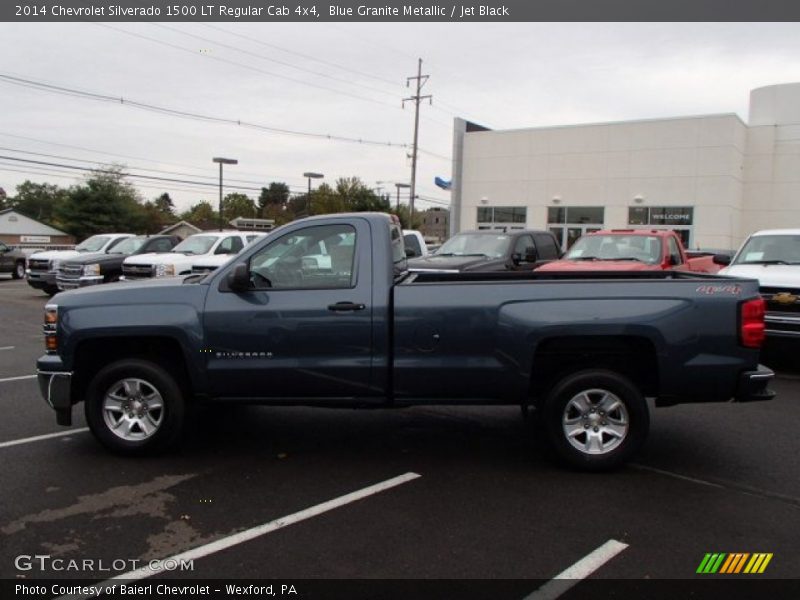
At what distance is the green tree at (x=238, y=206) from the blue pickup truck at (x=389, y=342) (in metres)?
114

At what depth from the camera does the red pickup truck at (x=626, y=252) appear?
10.5 meters

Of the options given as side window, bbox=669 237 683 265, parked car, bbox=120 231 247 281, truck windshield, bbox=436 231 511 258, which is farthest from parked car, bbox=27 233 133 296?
side window, bbox=669 237 683 265

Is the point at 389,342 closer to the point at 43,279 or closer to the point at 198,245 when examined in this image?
the point at 198,245

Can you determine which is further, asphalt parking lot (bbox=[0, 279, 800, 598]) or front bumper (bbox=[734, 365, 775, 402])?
front bumper (bbox=[734, 365, 775, 402])

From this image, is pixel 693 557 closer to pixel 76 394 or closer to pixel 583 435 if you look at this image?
pixel 583 435

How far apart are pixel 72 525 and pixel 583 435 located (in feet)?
11.7

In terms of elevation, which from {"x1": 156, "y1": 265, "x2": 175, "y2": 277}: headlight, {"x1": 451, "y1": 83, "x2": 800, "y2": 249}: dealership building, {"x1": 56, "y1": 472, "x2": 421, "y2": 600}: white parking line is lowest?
{"x1": 56, "y1": 472, "x2": 421, "y2": 600}: white parking line

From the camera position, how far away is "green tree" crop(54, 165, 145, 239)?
187 feet

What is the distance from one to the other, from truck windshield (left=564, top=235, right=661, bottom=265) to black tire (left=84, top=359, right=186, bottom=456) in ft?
25.2

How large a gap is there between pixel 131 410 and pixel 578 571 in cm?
361

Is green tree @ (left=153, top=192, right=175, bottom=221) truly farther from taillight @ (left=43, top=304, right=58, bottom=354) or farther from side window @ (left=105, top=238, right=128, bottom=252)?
taillight @ (left=43, top=304, right=58, bottom=354)

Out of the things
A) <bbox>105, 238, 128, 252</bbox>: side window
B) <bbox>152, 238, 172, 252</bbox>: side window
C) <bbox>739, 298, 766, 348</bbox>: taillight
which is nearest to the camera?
<bbox>739, 298, 766, 348</bbox>: taillight

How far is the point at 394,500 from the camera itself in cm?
455

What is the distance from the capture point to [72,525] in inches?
163
